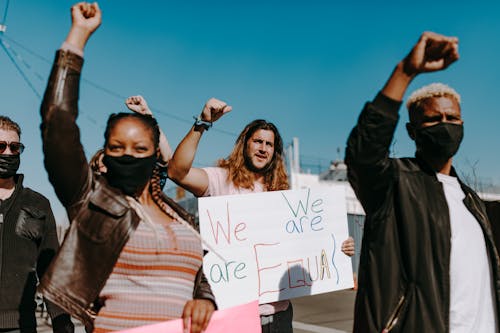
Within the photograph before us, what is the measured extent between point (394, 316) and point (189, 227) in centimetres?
87

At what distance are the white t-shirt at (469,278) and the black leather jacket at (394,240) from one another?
0.14ft

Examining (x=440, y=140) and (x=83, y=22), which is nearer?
(x=83, y=22)

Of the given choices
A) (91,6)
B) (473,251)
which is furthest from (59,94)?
(473,251)

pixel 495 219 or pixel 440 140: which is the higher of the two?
pixel 440 140

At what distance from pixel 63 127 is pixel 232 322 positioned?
1033 mm

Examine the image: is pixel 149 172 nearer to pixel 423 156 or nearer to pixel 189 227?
pixel 189 227

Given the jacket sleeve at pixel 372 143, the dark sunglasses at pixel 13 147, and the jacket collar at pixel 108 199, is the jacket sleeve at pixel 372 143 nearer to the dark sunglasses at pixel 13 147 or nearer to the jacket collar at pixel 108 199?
the jacket collar at pixel 108 199

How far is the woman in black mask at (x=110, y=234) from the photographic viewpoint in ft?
6.07

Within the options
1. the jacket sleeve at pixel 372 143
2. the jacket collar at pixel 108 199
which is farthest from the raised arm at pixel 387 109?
the jacket collar at pixel 108 199

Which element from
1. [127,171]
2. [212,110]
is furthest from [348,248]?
[127,171]

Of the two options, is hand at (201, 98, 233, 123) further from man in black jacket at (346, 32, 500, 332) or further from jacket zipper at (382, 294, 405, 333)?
jacket zipper at (382, 294, 405, 333)

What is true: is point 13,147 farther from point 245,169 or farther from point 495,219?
point 495,219

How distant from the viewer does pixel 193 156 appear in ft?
10.1

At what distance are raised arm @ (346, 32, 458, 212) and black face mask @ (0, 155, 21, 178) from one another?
2.04m
